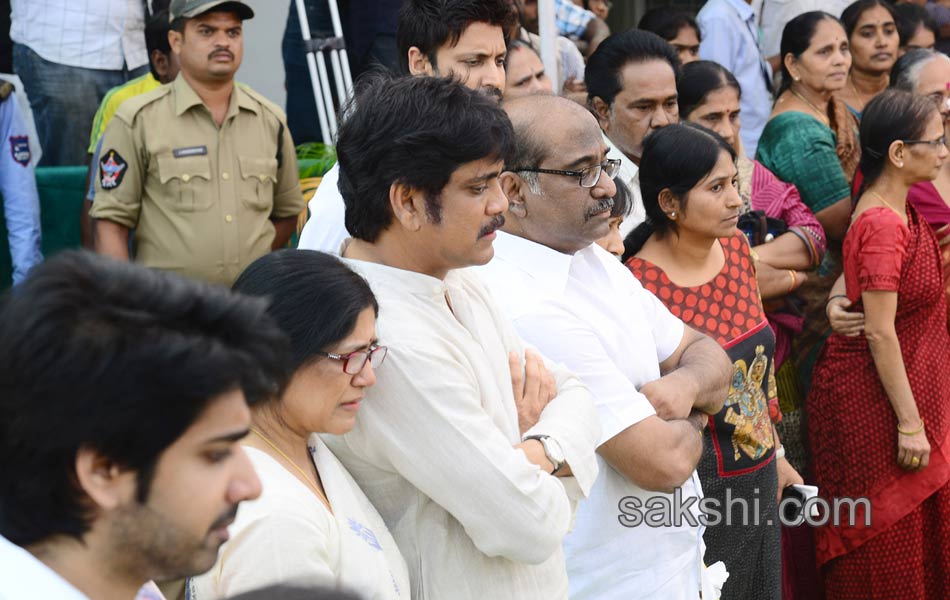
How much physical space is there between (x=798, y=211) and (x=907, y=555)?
138cm

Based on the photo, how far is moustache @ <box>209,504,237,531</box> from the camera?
1.36 m

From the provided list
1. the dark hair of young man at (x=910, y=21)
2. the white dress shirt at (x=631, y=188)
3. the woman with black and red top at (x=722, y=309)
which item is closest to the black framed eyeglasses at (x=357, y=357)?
the woman with black and red top at (x=722, y=309)

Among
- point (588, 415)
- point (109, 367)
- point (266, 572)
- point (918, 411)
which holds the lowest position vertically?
point (918, 411)

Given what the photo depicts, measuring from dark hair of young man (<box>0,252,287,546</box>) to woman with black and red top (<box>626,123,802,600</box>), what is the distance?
7.64 ft

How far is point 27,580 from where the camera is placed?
130 cm

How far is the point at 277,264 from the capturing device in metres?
2.00

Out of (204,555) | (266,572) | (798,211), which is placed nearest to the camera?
(204,555)

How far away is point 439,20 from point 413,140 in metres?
1.50

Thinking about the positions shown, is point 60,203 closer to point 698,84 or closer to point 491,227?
point 698,84

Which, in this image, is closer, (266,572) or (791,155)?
(266,572)

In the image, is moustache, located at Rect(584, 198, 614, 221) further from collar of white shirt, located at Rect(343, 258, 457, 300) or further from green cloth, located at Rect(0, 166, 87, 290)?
green cloth, located at Rect(0, 166, 87, 290)

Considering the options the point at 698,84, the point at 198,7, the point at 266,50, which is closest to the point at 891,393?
the point at 698,84

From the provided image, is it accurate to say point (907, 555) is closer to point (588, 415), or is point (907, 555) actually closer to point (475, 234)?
point (588, 415)

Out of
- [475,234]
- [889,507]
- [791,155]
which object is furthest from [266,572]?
[791,155]
